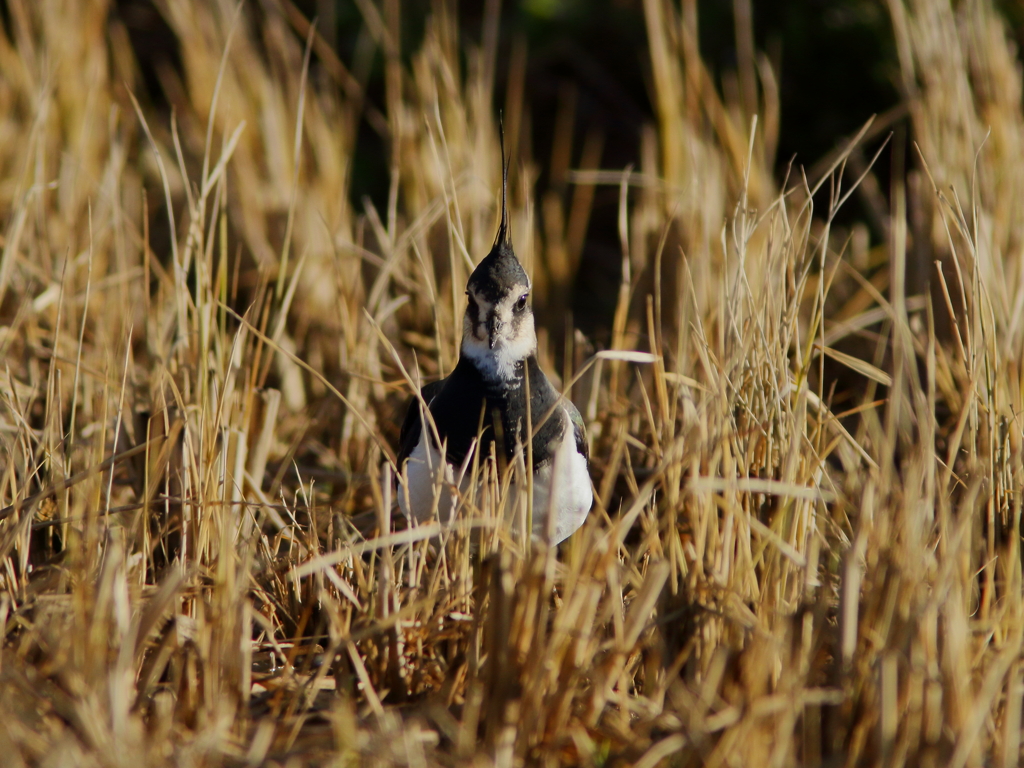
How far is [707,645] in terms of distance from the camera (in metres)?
1.92

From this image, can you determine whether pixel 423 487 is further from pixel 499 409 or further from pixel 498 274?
pixel 498 274

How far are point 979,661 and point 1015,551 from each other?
0.76 feet

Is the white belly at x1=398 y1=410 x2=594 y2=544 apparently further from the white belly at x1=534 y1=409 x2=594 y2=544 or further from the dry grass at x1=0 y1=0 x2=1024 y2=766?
the dry grass at x1=0 y1=0 x2=1024 y2=766

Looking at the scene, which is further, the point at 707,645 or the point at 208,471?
the point at 208,471

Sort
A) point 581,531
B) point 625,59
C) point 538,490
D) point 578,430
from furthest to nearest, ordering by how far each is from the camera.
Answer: point 625,59 < point 578,430 < point 538,490 < point 581,531

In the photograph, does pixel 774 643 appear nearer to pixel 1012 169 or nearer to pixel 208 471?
pixel 208 471

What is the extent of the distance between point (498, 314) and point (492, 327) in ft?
0.12

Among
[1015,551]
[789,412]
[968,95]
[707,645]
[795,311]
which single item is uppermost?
[968,95]

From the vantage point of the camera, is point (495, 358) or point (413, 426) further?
point (413, 426)

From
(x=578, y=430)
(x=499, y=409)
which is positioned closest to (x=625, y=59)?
(x=578, y=430)

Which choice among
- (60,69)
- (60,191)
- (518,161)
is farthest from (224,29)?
(518,161)

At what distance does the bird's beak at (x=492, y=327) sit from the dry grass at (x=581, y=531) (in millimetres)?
307

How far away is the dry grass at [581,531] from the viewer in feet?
5.52

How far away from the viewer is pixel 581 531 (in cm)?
184
